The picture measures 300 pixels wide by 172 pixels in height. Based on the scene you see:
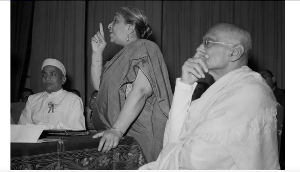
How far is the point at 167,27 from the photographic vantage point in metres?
8.55

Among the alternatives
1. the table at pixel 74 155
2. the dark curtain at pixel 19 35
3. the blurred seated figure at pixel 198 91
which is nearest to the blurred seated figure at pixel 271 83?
the blurred seated figure at pixel 198 91

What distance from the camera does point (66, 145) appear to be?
5.35 ft

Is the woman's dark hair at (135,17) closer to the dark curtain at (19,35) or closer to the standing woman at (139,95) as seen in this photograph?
the standing woman at (139,95)

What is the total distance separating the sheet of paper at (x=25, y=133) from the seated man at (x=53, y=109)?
2.98 feet

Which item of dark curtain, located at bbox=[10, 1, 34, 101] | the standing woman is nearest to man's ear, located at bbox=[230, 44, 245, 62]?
the standing woman

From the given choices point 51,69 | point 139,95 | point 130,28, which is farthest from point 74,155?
point 51,69

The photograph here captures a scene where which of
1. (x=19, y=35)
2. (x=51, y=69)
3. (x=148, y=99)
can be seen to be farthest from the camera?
(x=19, y=35)

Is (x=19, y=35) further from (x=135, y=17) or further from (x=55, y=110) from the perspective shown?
(x=135, y=17)

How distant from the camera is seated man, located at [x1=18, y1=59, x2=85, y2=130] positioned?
2.72 m

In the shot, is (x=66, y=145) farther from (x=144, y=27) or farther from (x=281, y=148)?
(x=281, y=148)

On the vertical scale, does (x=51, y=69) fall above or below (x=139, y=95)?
above

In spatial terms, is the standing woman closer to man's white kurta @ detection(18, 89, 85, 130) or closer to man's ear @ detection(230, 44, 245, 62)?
man's ear @ detection(230, 44, 245, 62)

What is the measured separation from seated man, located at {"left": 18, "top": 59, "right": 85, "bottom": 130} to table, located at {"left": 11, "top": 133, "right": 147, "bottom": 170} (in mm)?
879

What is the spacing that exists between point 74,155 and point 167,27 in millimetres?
7181
